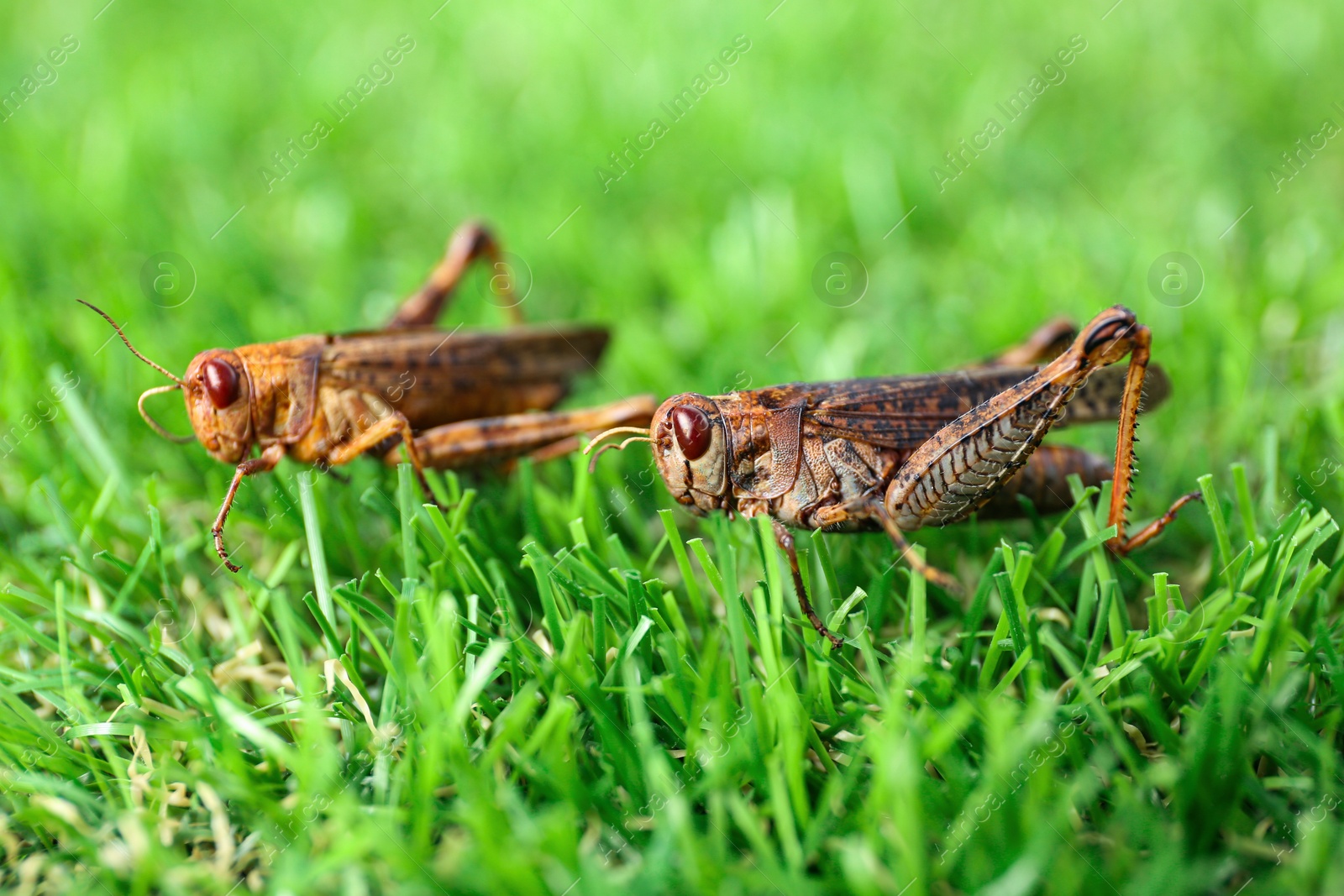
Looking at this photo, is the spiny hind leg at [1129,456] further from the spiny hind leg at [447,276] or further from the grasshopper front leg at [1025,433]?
the spiny hind leg at [447,276]

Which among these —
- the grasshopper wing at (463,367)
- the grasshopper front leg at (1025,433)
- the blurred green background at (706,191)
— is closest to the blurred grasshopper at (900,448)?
the grasshopper front leg at (1025,433)

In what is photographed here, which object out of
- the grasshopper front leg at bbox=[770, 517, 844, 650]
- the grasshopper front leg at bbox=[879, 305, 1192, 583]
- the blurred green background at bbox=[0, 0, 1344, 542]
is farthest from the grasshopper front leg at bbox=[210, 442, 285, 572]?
the grasshopper front leg at bbox=[879, 305, 1192, 583]

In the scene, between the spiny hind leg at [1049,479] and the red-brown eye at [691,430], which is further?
the spiny hind leg at [1049,479]

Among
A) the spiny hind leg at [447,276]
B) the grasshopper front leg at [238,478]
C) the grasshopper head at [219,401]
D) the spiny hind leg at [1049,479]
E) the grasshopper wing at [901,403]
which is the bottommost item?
the spiny hind leg at [1049,479]

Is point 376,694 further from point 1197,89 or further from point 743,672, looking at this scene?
point 1197,89

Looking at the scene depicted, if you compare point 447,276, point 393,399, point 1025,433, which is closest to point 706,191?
point 447,276

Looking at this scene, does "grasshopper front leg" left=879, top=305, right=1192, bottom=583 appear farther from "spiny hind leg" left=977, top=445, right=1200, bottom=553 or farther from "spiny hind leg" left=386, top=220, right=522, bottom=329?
"spiny hind leg" left=386, top=220, right=522, bottom=329

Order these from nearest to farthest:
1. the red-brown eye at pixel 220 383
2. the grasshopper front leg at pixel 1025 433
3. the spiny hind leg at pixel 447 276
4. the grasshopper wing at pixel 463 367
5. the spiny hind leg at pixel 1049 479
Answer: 1. the grasshopper front leg at pixel 1025 433
2. the spiny hind leg at pixel 1049 479
3. the red-brown eye at pixel 220 383
4. the grasshopper wing at pixel 463 367
5. the spiny hind leg at pixel 447 276
